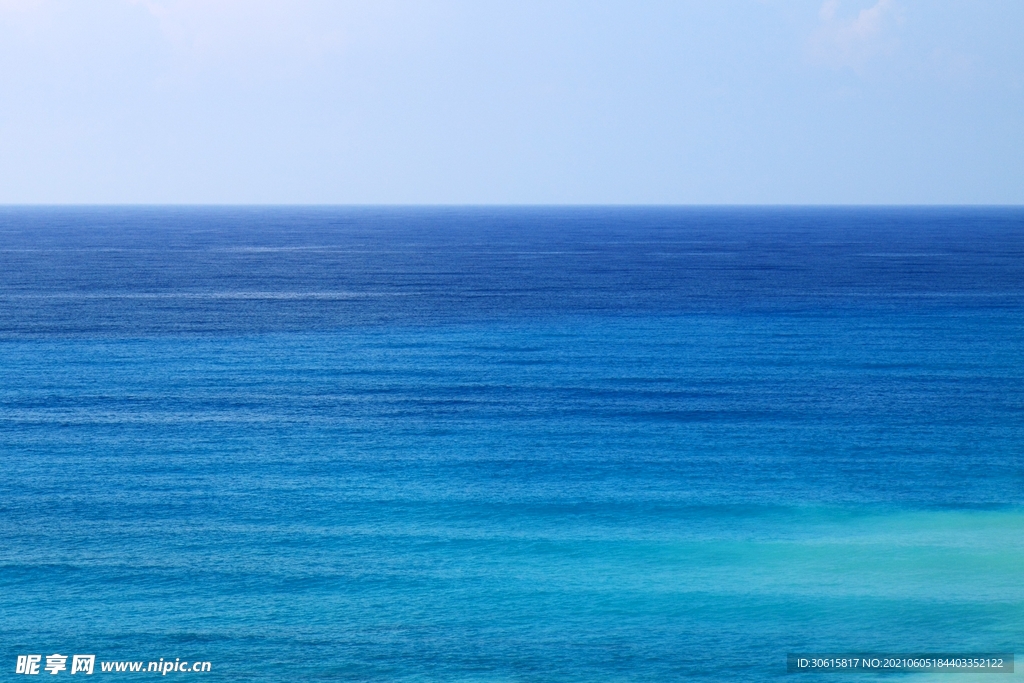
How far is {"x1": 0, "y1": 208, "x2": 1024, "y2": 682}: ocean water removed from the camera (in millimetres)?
30203

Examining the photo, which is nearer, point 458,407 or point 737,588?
point 737,588

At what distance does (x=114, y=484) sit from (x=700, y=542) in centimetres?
2229

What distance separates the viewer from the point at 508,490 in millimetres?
→ 42625

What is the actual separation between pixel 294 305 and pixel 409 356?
2852cm

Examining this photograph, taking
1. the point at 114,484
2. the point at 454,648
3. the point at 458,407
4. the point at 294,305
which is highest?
the point at 294,305

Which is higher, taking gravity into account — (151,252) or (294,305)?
(151,252)

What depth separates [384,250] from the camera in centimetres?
17600

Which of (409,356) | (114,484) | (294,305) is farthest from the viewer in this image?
(294,305)

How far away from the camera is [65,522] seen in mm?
38531

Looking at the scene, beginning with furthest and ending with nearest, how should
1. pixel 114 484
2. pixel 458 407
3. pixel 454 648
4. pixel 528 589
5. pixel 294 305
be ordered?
pixel 294 305
pixel 458 407
pixel 114 484
pixel 528 589
pixel 454 648

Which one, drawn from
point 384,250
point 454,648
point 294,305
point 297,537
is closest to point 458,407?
point 297,537

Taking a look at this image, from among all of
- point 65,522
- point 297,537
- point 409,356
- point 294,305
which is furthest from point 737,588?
point 294,305

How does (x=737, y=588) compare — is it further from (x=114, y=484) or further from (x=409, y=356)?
(x=409, y=356)

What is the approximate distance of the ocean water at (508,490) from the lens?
30203mm
